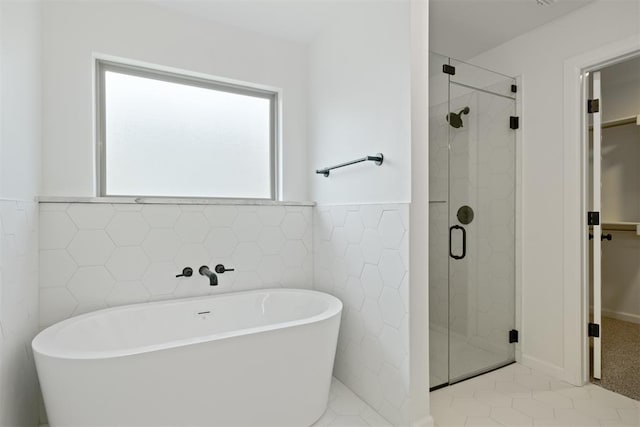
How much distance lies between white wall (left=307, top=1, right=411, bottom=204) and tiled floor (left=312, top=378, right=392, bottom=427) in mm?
1194

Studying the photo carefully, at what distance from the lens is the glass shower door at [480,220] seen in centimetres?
225

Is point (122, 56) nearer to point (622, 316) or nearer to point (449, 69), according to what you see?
point (449, 69)

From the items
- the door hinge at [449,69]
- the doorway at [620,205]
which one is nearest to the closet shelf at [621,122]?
the doorway at [620,205]

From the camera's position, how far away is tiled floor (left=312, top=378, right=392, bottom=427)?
5.72ft

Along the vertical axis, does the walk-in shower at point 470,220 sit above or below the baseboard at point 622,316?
above

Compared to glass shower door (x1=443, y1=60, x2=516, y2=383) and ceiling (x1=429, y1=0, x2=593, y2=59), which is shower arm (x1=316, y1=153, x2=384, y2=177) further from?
ceiling (x1=429, y1=0, x2=593, y2=59)

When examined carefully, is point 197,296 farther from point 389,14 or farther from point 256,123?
point 389,14

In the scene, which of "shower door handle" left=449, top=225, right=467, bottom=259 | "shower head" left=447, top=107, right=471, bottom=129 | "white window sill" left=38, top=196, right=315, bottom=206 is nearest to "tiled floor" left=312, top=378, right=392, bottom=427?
"shower door handle" left=449, top=225, right=467, bottom=259

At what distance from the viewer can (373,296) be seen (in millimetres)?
1889

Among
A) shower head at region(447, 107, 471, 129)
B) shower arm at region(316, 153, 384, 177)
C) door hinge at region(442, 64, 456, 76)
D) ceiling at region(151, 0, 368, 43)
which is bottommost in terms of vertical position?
shower arm at region(316, 153, 384, 177)

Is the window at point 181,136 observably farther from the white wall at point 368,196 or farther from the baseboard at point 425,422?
the baseboard at point 425,422

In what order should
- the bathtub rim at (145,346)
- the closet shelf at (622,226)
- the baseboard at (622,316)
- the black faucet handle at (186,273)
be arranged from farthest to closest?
the baseboard at (622,316), the closet shelf at (622,226), the black faucet handle at (186,273), the bathtub rim at (145,346)

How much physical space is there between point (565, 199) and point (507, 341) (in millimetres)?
1119

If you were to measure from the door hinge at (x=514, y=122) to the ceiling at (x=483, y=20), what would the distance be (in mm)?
617
